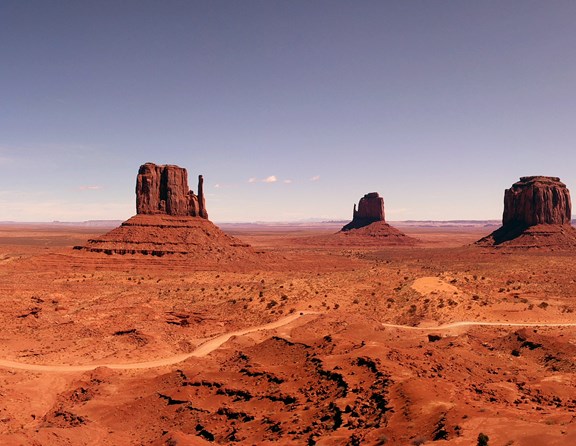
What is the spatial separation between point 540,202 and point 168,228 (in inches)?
4125

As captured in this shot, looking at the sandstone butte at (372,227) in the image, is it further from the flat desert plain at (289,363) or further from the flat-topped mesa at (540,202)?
the flat desert plain at (289,363)

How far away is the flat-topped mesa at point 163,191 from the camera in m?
89.9

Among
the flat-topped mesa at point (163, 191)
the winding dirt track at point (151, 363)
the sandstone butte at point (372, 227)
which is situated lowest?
the winding dirt track at point (151, 363)

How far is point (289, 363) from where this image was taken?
29.7 meters

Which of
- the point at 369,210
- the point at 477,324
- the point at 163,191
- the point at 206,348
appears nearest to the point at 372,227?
the point at 369,210

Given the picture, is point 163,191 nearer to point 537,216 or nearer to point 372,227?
point 537,216

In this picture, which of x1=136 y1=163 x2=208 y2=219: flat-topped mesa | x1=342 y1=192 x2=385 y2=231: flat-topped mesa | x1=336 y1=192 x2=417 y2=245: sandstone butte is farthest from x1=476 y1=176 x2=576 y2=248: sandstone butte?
x1=136 y1=163 x2=208 y2=219: flat-topped mesa

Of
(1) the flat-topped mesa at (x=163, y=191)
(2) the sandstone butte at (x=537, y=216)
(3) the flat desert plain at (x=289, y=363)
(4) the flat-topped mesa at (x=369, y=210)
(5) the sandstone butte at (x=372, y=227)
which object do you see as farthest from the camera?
(4) the flat-topped mesa at (x=369, y=210)

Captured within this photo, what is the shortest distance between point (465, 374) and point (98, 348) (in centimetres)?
2929

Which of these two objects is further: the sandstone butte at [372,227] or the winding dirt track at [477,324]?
the sandstone butte at [372,227]

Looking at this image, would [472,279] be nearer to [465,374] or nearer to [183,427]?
[465,374]

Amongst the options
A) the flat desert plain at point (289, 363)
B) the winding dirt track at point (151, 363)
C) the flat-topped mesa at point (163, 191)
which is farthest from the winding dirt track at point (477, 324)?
the flat-topped mesa at point (163, 191)

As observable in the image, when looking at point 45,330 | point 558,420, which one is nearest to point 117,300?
point 45,330

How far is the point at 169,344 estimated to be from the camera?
125ft
